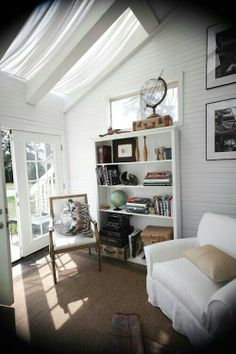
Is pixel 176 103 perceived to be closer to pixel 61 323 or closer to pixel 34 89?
pixel 34 89

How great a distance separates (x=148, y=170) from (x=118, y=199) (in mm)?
612

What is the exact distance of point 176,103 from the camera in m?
2.57

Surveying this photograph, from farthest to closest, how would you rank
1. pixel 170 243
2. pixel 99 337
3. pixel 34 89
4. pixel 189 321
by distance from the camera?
pixel 34 89 → pixel 170 243 → pixel 99 337 → pixel 189 321

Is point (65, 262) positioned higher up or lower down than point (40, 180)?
lower down

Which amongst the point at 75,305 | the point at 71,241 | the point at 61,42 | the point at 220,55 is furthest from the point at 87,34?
the point at 75,305

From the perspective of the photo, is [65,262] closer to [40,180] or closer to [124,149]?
[40,180]

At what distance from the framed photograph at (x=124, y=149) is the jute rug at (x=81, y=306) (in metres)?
1.46

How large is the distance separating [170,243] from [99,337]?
987mm

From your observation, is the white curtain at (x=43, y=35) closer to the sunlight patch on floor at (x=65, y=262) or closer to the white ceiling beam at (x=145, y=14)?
the white ceiling beam at (x=145, y=14)

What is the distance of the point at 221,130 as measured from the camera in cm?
222

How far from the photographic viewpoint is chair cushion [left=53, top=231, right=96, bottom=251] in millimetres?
2255

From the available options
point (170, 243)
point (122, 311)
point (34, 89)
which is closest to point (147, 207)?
point (170, 243)

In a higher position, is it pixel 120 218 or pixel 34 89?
pixel 34 89

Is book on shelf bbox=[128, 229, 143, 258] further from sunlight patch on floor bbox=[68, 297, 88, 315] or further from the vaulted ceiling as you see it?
the vaulted ceiling
